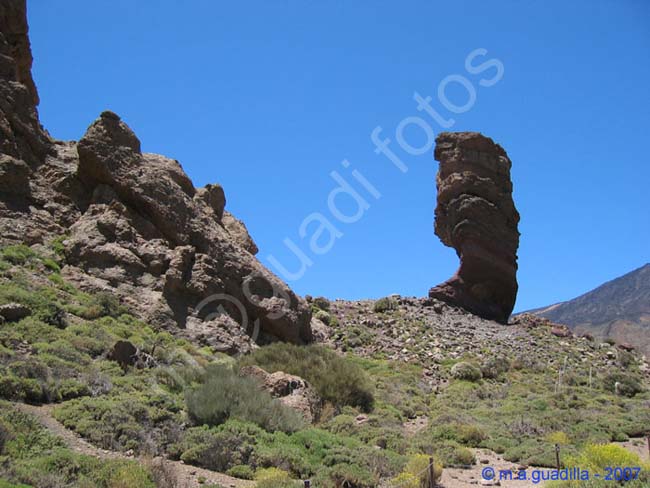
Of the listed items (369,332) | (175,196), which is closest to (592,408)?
(369,332)

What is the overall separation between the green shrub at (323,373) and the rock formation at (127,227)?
4.84ft

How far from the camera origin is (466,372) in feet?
81.5

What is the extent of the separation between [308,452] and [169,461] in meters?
2.80

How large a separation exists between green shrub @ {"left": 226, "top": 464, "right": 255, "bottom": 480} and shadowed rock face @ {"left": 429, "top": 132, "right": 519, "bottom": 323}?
28.6m

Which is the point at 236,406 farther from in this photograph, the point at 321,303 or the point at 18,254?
the point at 321,303

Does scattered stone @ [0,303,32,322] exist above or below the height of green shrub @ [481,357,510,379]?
below

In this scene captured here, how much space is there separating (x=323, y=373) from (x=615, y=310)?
116533 millimetres

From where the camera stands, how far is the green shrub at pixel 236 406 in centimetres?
1155

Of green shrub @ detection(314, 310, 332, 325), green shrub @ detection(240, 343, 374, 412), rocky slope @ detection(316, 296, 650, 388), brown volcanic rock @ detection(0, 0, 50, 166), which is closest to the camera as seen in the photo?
green shrub @ detection(240, 343, 374, 412)

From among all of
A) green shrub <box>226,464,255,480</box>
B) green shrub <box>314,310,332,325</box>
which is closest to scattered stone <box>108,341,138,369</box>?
green shrub <box>226,464,255,480</box>

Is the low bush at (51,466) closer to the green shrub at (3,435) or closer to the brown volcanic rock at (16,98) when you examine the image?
the green shrub at (3,435)

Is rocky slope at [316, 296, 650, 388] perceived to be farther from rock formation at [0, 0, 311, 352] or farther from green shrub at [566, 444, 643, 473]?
green shrub at [566, 444, 643, 473]

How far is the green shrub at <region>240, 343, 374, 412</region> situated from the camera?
17.6 meters

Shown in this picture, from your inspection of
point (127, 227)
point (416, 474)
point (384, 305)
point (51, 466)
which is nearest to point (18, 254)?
point (127, 227)
